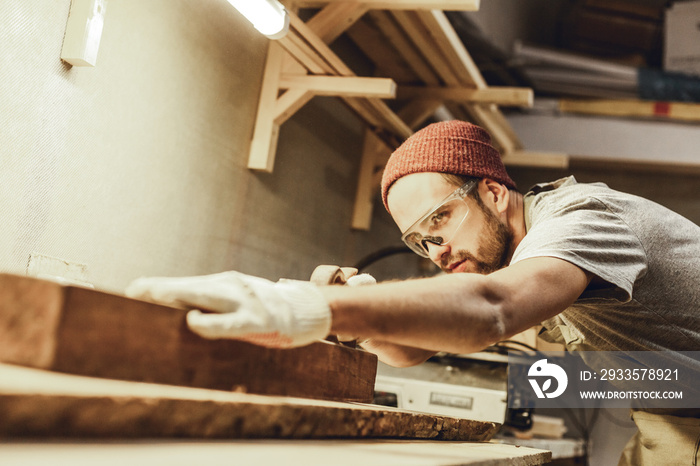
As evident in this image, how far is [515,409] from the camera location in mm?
2311

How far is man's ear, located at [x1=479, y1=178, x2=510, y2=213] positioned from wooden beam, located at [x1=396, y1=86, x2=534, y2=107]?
122 centimetres

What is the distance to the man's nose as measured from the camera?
1574 millimetres

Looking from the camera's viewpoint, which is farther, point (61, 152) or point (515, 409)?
point (515, 409)

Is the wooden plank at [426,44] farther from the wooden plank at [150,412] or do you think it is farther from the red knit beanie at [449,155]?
the wooden plank at [150,412]

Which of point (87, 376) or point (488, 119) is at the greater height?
point (488, 119)

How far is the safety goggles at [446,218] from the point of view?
1550 mm

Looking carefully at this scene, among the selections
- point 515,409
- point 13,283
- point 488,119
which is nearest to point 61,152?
point 13,283

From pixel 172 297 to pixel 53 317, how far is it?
14cm

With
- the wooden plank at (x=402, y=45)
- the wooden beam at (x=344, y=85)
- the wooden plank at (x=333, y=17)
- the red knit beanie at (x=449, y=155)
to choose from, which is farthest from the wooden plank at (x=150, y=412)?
the wooden plank at (x=402, y=45)

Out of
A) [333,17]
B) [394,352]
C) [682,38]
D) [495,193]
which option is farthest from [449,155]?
[682,38]

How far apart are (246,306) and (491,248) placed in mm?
942

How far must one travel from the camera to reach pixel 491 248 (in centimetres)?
153

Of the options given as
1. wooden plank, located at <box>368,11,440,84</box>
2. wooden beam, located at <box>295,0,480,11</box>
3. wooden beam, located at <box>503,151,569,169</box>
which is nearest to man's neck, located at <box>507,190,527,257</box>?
wooden beam, located at <box>295,0,480,11</box>

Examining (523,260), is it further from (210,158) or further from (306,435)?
(210,158)
